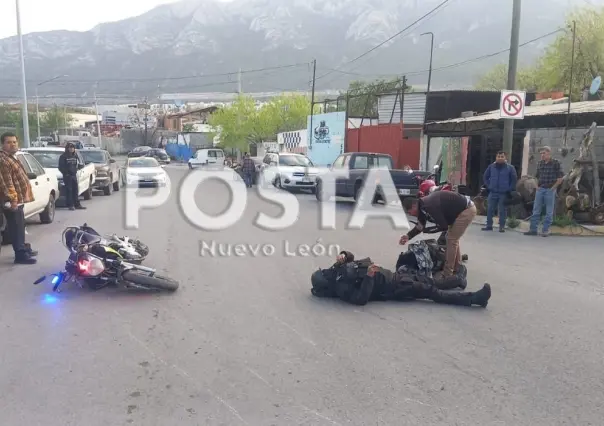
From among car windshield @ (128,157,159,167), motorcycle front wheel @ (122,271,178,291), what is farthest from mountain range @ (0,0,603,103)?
motorcycle front wheel @ (122,271,178,291)

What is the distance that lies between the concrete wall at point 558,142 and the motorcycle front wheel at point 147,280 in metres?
11.5

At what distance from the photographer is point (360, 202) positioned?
16719mm

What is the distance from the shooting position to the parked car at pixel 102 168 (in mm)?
19656

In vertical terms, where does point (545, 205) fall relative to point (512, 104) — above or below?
below

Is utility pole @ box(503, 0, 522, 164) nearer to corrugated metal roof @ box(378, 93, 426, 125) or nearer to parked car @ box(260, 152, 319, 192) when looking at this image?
parked car @ box(260, 152, 319, 192)

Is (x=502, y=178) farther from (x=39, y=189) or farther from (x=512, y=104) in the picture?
(x=39, y=189)

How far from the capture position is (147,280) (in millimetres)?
6562

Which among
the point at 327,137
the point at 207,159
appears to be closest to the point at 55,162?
the point at 327,137

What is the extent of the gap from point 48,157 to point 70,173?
2203mm

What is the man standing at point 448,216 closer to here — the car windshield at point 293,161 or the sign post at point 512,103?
the sign post at point 512,103

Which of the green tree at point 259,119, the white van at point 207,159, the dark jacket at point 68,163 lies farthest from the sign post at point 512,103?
the green tree at point 259,119

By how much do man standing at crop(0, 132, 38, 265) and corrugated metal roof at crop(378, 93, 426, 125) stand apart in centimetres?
2089

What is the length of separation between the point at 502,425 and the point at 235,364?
2010 millimetres

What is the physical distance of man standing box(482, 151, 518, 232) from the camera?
39.7ft
